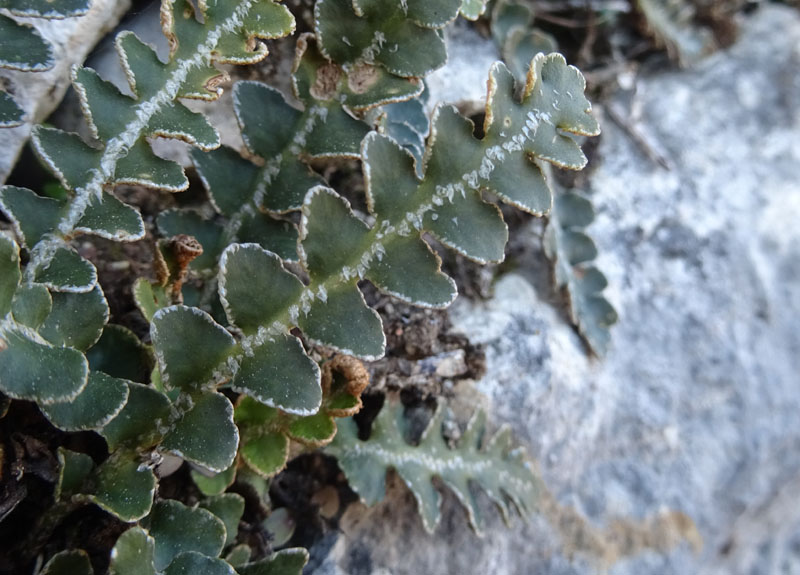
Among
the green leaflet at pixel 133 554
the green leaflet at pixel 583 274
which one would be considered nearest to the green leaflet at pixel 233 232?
the green leaflet at pixel 133 554

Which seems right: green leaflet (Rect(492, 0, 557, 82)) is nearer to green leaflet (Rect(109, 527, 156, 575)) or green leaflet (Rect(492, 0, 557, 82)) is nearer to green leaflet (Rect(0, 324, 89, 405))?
green leaflet (Rect(0, 324, 89, 405))

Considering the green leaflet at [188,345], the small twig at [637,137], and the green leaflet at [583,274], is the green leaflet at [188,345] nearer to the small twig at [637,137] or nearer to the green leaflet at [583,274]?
the green leaflet at [583,274]

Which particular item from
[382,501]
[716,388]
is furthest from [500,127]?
[716,388]

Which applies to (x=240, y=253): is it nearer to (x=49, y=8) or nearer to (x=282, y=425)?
(x=282, y=425)

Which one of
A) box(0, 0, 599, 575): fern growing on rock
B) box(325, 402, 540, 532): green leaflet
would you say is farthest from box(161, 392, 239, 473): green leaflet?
box(325, 402, 540, 532): green leaflet

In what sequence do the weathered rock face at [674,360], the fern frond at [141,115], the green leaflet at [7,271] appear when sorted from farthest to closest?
the weathered rock face at [674,360]
the fern frond at [141,115]
the green leaflet at [7,271]

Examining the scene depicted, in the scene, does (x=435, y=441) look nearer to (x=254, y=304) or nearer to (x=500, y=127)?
(x=254, y=304)
